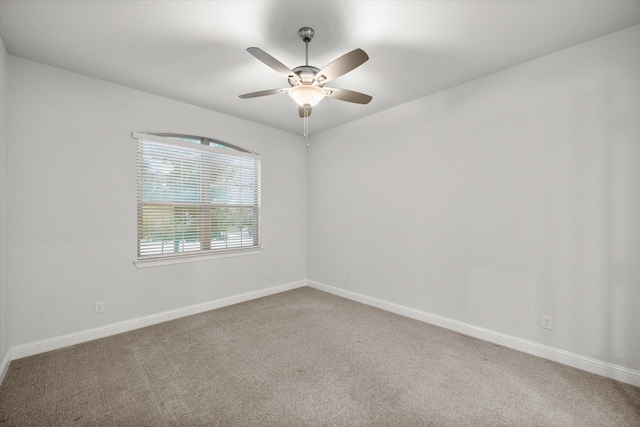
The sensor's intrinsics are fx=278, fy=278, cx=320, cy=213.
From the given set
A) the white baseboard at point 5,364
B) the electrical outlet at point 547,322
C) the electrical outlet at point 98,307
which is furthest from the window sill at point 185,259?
the electrical outlet at point 547,322

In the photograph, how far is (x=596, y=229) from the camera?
2.23m

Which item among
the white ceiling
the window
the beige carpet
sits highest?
the white ceiling

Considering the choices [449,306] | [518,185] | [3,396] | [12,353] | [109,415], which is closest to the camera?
[109,415]

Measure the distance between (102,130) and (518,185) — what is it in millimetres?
4168

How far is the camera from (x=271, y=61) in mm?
1822

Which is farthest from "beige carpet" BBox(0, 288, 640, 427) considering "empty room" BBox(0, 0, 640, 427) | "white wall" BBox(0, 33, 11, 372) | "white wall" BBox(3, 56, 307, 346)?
"white wall" BBox(3, 56, 307, 346)

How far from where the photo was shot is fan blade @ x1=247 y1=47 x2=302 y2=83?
5.62 ft

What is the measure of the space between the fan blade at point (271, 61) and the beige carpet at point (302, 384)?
2271 mm

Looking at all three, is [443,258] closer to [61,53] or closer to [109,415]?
[109,415]

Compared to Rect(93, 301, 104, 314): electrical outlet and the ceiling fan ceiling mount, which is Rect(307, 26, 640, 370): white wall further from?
Rect(93, 301, 104, 314): electrical outlet

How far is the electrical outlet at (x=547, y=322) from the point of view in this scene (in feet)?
7.98

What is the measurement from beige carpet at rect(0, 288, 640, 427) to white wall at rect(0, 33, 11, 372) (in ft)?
0.74

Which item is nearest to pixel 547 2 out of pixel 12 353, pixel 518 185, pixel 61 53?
pixel 518 185

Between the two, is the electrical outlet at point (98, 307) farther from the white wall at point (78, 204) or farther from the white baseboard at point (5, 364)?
the white baseboard at point (5, 364)
